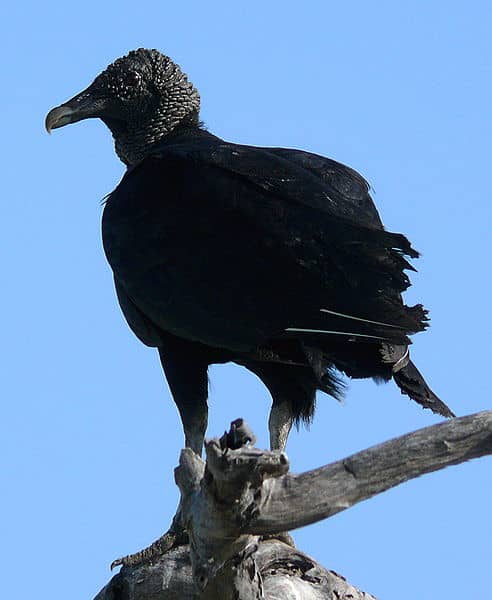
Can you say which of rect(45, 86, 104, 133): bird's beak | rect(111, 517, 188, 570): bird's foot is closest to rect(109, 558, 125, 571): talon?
rect(111, 517, 188, 570): bird's foot

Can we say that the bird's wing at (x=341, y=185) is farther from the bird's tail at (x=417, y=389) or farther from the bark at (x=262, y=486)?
the bark at (x=262, y=486)

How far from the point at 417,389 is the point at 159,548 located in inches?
48.6

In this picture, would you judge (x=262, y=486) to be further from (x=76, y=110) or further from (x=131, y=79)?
(x=131, y=79)

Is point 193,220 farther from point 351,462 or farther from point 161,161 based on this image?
point 351,462

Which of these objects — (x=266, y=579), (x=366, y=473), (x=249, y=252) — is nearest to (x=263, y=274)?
(x=249, y=252)

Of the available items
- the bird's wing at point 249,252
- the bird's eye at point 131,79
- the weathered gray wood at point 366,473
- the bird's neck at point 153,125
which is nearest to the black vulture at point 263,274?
the bird's wing at point 249,252

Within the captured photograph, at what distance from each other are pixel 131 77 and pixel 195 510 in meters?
3.41

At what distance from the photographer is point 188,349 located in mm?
5805

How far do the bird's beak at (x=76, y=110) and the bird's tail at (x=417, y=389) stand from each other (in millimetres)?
1976

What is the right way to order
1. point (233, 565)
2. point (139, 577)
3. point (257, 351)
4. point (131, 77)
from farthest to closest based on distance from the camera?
point (131, 77)
point (257, 351)
point (139, 577)
point (233, 565)

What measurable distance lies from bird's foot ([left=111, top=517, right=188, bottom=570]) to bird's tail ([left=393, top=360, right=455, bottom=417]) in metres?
1.06

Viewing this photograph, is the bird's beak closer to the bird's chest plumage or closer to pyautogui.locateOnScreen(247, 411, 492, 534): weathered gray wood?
the bird's chest plumage

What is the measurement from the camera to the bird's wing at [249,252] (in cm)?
518

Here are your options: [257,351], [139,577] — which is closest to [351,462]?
[139,577]
